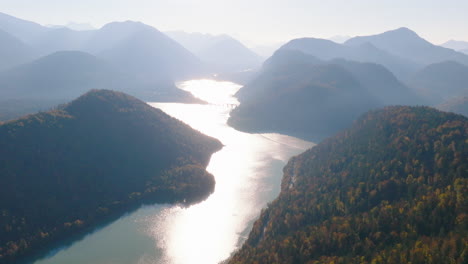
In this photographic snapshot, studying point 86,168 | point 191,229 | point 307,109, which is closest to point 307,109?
point 307,109

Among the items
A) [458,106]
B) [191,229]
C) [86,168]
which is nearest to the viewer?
[191,229]

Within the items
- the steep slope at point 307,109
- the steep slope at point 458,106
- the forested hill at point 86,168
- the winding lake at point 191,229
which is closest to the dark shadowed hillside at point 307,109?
the steep slope at point 307,109

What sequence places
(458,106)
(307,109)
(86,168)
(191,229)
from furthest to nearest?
(458,106) → (307,109) → (86,168) → (191,229)

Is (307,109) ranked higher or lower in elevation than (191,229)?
higher

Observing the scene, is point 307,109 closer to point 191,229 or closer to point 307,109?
point 307,109

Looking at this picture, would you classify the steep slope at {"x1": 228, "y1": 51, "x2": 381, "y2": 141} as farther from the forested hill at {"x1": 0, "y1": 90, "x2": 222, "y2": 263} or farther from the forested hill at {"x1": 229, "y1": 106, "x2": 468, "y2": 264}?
the forested hill at {"x1": 229, "y1": 106, "x2": 468, "y2": 264}

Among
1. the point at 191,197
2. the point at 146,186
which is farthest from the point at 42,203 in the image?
the point at 191,197
